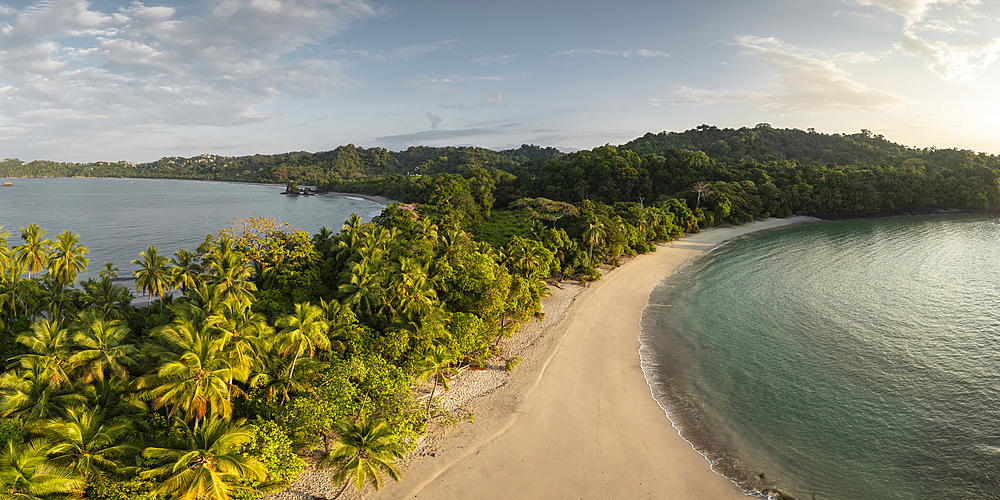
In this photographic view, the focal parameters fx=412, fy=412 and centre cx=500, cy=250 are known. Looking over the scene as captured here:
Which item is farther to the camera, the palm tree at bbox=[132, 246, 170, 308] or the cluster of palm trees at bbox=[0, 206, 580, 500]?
the palm tree at bbox=[132, 246, 170, 308]

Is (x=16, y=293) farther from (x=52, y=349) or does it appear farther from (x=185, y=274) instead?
(x=52, y=349)

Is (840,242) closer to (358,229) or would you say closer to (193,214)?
(358,229)

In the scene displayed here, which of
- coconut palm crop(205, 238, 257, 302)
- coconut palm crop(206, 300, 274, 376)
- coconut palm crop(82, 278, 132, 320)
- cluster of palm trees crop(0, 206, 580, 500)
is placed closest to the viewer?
cluster of palm trees crop(0, 206, 580, 500)

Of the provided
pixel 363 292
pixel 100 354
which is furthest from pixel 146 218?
pixel 100 354

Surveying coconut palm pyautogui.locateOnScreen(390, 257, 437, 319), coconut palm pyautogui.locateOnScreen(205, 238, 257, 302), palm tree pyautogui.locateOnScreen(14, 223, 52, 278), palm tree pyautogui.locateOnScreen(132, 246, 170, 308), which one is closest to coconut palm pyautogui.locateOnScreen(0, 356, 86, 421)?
coconut palm pyautogui.locateOnScreen(205, 238, 257, 302)

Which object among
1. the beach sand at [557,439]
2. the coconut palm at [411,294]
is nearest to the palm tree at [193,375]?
the beach sand at [557,439]

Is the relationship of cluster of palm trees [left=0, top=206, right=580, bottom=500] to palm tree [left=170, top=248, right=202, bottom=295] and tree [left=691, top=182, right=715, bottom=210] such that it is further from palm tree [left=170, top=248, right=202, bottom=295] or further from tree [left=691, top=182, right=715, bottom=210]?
tree [left=691, top=182, right=715, bottom=210]
